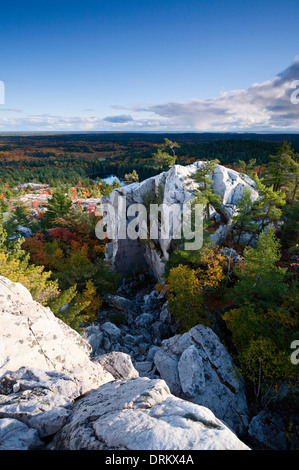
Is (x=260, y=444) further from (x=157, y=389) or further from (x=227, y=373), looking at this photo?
(x=157, y=389)

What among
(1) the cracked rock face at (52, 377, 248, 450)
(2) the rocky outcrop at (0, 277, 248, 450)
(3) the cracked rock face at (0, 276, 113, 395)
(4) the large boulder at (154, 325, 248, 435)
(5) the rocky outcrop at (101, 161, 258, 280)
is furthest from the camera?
(5) the rocky outcrop at (101, 161, 258, 280)

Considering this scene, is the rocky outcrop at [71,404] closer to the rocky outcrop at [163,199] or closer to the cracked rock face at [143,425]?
the cracked rock face at [143,425]

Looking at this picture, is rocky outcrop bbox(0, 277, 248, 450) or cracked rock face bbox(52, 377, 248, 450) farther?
rocky outcrop bbox(0, 277, 248, 450)

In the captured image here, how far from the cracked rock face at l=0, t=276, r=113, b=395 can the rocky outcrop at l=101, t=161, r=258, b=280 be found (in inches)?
652

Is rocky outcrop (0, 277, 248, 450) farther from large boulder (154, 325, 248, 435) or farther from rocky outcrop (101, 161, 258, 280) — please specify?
rocky outcrop (101, 161, 258, 280)

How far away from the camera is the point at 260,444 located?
1339 cm

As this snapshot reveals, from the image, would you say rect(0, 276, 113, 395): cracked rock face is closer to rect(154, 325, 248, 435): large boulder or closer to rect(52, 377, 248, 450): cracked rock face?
rect(52, 377, 248, 450): cracked rock face

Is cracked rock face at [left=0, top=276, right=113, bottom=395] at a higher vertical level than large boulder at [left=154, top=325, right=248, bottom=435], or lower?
higher

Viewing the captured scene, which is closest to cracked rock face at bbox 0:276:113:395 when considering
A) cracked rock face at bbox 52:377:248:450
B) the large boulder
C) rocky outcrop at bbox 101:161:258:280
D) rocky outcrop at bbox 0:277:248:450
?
rocky outcrop at bbox 0:277:248:450

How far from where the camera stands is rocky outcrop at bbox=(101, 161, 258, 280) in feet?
96.7

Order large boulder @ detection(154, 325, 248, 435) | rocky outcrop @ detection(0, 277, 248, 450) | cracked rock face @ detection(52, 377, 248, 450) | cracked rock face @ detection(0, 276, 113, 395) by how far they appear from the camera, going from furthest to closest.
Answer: large boulder @ detection(154, 325, 248, 435) → cracked rock face @ detection(0, 276, 113, 395) → rocky outcrop @ detection(0, 277, 248, 450) → cracked rock face @ detection(52, 377, 248, 450)

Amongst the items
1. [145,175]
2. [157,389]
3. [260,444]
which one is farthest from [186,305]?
[145,175]

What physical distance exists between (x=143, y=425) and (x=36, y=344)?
695 centimetres

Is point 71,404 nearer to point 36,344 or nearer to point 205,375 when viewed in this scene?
point 36,344
